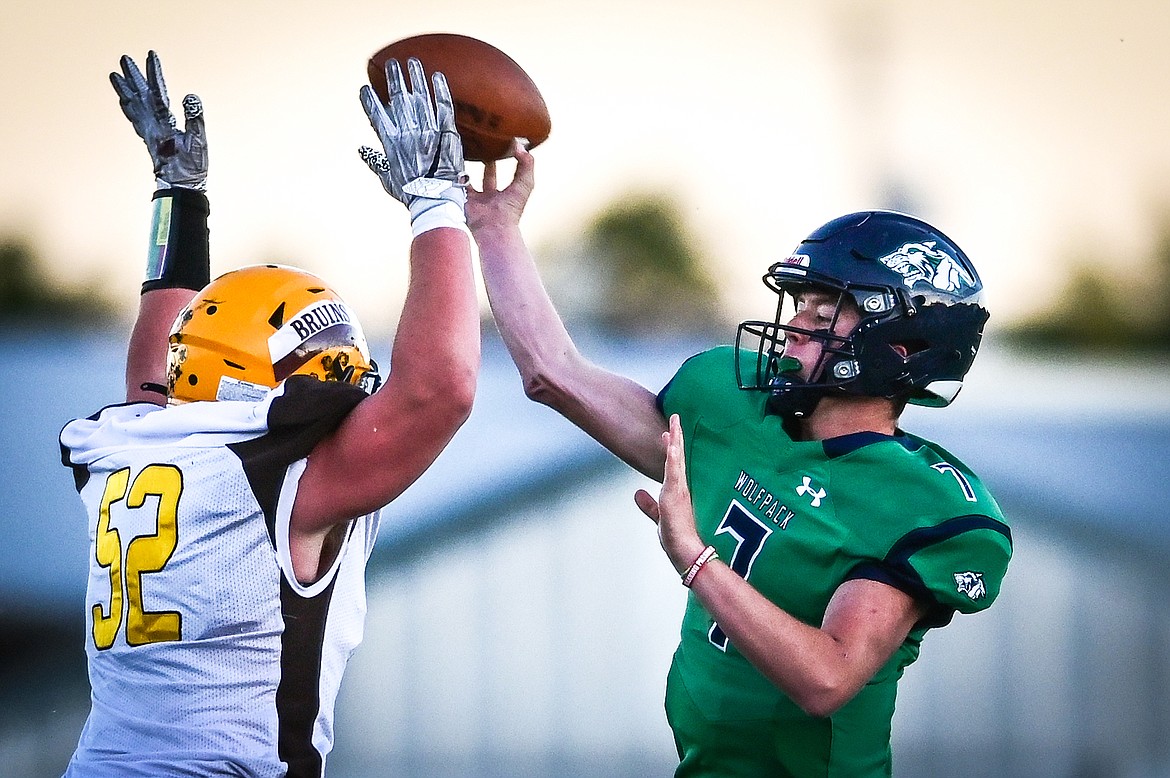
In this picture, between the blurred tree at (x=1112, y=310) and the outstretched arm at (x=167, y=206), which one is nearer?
the outstretched arm at (x=167, y=206)

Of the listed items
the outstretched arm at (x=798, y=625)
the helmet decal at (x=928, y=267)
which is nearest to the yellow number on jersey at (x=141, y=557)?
the outstretched arm at (x=798, y=625)

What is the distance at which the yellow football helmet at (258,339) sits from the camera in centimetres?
235

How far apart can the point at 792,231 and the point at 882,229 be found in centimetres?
275

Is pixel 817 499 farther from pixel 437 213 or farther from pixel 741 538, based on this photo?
pixel 437 213

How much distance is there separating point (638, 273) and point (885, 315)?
118 inches

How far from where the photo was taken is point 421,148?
2.37 metres

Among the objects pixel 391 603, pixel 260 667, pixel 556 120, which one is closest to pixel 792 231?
pixel 556 120

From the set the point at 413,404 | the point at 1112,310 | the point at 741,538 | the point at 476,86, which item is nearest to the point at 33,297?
the point at 476,86

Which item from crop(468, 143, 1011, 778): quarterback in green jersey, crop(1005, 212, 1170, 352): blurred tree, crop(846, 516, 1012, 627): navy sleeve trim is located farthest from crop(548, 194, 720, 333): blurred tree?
crop(846, 516, 1012, 627): navy sleeve trim

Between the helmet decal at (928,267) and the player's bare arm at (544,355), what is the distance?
58 centimetres

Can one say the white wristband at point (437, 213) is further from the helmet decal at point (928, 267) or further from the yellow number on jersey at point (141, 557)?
the helmet decal at point (928, 267)

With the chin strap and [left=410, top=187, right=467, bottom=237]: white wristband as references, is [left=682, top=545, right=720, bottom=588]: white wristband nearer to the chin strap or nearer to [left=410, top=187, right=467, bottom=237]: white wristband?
the chin strap

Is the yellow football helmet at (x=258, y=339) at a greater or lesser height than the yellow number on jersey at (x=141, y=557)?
greater

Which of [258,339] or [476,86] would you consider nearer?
[258,339]
